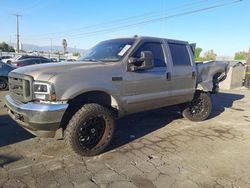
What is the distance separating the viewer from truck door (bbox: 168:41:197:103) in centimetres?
570

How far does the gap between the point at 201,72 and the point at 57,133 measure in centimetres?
425

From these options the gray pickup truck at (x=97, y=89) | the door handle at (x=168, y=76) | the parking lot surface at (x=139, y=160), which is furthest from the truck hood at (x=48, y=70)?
the door handle at (x=168, y=76)

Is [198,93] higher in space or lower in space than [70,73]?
lower

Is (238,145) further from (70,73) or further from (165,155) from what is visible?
(70,73)

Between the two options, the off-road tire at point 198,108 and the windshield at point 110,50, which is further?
the off-road tire at point 198,108

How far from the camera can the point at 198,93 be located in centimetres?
685

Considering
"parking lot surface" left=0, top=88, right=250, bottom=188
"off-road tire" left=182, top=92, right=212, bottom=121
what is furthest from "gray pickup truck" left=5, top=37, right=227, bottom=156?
"off-road tire" left=182, top=92, right=212, bottom=121

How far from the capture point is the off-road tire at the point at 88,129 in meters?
4.01

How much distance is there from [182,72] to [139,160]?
8.33 ft


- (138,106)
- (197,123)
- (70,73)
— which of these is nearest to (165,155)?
(138,106)

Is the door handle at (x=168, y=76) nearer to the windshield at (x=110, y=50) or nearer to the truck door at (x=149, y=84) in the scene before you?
the truck door at (x=149, y=84)

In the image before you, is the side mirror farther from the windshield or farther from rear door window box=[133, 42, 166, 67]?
rear door window box=[133, 42, 166, 67]

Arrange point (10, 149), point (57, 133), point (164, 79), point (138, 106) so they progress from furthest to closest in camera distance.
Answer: point (164, 79), point (138, 106), point (10, 149), point (57, 133)

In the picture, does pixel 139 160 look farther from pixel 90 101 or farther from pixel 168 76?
pixel 168 76
